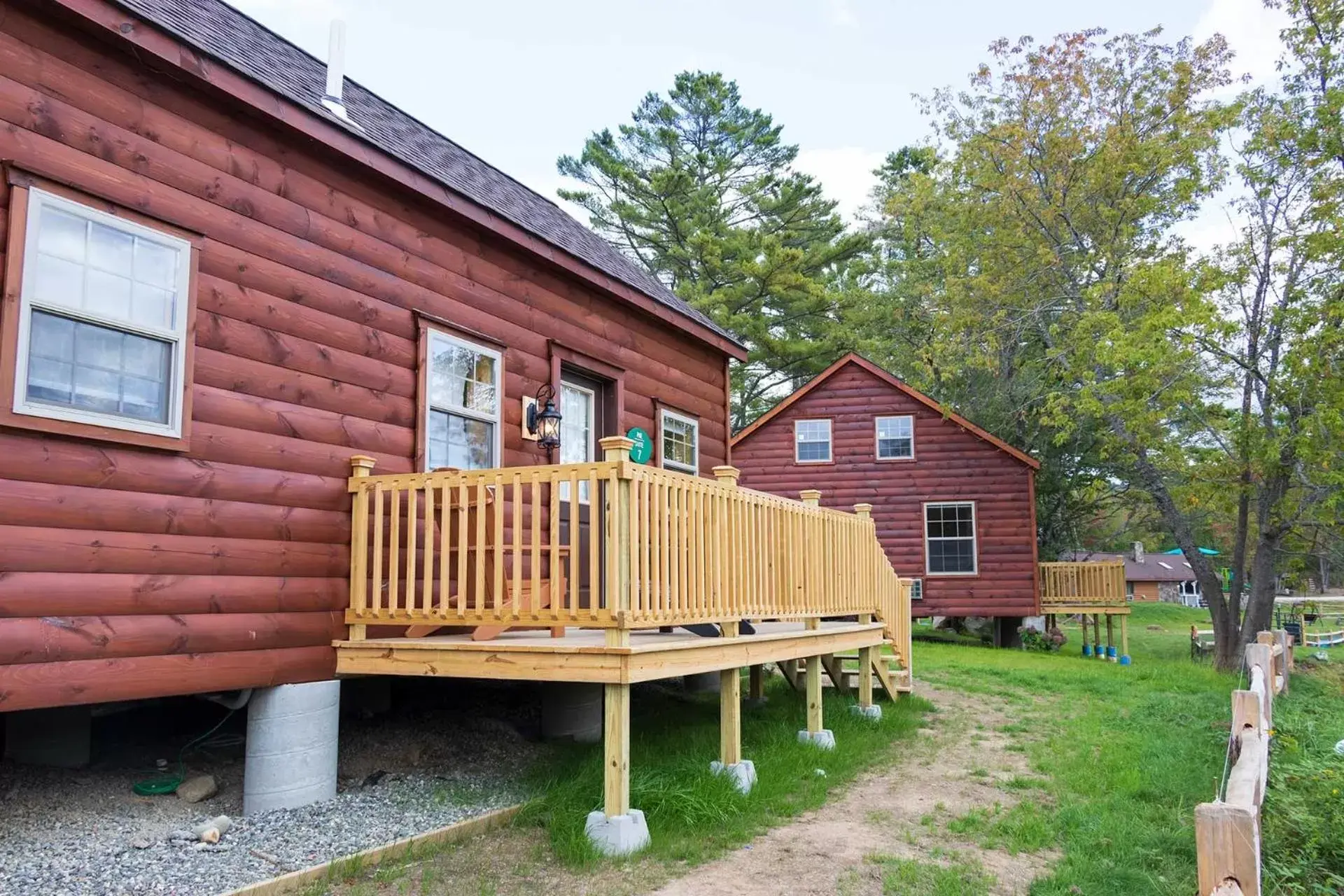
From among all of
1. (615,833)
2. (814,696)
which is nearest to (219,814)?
(615,833)

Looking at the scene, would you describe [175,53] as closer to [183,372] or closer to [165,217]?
[165,217]

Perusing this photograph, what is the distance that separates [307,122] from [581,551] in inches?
148

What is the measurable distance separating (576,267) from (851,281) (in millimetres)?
25600

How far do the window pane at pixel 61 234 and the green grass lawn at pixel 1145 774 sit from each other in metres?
5.98

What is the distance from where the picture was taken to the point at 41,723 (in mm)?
6035

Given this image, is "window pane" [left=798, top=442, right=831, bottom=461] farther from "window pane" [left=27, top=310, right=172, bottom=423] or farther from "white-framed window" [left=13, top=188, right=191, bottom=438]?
"window pane" [left=27, top=310, right=172, bottom=423]

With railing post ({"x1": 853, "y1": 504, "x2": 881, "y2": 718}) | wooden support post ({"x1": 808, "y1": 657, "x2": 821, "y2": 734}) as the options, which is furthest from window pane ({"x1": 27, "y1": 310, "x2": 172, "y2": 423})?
railing post ({"x1": 853, "y1": 504, "x2": 881, "y2": 718})

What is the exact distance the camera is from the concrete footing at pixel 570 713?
809 centimetres

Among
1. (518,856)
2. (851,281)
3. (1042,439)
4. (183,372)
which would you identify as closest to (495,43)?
(851,281)

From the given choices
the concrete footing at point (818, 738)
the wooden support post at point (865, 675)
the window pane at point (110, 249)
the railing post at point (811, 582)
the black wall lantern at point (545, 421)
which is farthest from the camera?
the wooden support post at point (865, 675)

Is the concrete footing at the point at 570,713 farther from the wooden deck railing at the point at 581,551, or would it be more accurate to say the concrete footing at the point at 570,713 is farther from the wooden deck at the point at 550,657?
the wooden deck at the point at 550,657

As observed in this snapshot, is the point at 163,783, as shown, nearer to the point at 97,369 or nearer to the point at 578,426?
the point at 97,369

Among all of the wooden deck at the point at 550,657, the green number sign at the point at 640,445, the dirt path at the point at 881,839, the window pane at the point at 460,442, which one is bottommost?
the dirt path at the point at 881,839

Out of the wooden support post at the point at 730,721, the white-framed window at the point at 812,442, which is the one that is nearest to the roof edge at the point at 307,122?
the wooden support post at the point at 730,721
